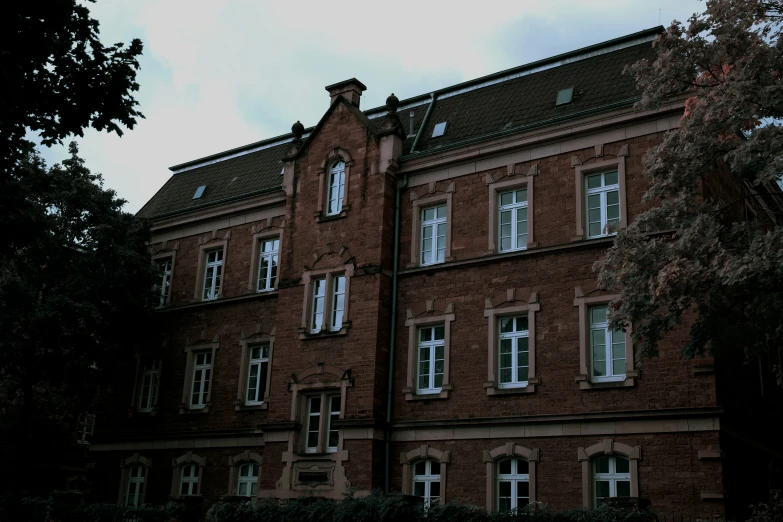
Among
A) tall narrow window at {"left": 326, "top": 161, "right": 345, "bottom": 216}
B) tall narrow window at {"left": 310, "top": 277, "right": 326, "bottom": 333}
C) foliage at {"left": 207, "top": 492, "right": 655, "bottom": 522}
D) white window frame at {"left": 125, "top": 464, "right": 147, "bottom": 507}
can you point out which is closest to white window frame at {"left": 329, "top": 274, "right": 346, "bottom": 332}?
tall narrow window at {"left": 310, "top": 277, "right": 326, "bottom": 333}

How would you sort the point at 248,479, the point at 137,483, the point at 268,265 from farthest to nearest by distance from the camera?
the point at 137,483 < the point at 268,265 < the point at 248,479

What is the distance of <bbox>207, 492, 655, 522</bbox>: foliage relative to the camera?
1712 centimetres

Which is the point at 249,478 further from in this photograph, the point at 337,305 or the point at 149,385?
the point at 337,305

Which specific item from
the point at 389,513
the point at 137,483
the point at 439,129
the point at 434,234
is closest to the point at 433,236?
the point at 434,234

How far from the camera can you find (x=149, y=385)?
3114 centimetres

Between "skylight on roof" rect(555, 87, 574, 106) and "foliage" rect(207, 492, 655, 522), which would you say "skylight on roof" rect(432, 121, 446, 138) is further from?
"foliage" rect(207, 492, 655, 522)

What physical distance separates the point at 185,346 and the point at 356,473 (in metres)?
9.35

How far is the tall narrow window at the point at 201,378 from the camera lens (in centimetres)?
2947

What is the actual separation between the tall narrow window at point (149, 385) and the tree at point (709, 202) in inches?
721

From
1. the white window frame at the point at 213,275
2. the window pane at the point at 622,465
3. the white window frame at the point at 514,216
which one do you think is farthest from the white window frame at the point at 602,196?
the white window frame at the point at 213,275

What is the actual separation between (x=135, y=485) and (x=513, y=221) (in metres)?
16.1

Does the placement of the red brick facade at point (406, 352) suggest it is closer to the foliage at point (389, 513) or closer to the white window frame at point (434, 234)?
the white window frame at point (434, 234)

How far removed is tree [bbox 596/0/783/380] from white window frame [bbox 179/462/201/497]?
1601 centimetres

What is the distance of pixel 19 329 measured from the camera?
26609mm
